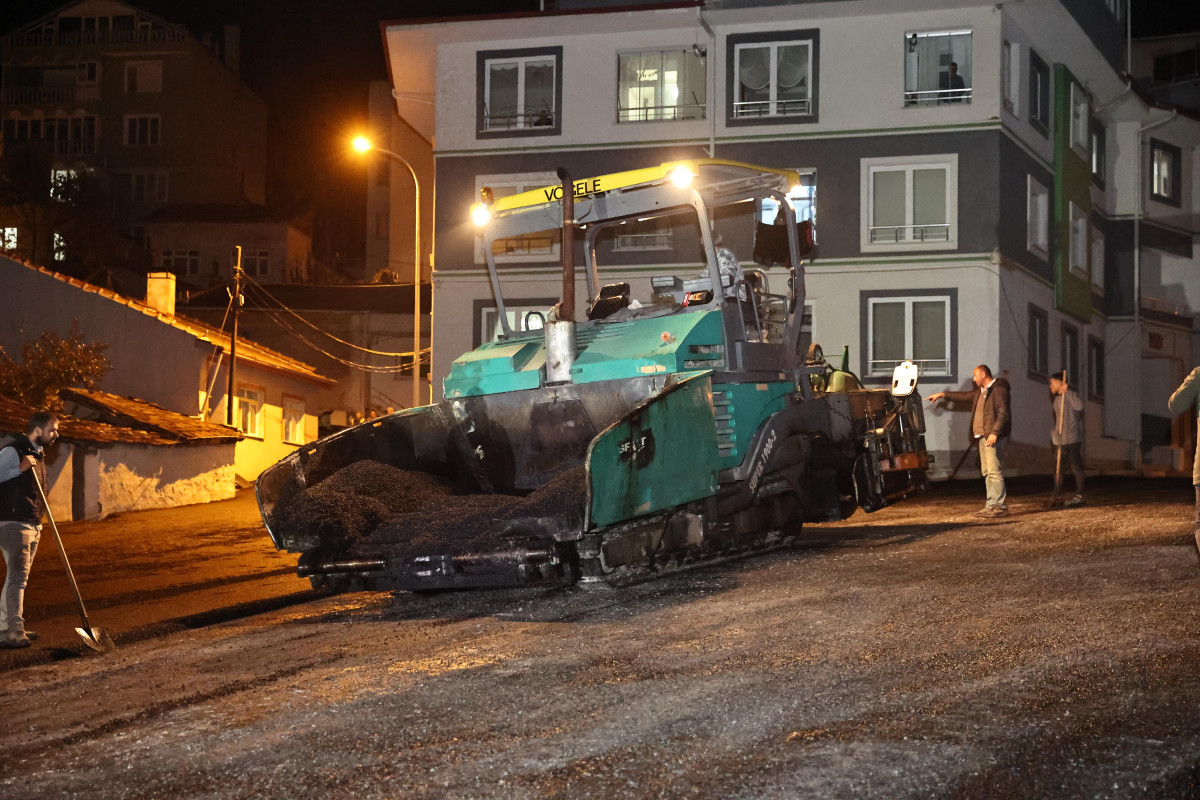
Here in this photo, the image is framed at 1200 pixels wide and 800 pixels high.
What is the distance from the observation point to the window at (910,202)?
26344 mm

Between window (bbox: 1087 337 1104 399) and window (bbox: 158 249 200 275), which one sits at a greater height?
window (bbox: 158 249 200 275)

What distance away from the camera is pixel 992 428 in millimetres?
Answer: 14062

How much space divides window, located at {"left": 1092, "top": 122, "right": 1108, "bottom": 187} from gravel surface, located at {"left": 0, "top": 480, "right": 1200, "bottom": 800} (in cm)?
2587

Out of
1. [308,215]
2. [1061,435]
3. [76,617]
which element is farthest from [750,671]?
[308,215]

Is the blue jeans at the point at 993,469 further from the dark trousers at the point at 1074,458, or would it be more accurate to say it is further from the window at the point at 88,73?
the window at the point at 88,73

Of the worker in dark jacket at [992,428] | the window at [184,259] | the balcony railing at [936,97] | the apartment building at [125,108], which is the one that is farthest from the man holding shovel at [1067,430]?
the apartment building at [125,108]

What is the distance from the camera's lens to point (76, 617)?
10281 mm

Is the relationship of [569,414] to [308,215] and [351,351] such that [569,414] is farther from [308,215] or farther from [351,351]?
[308,215]

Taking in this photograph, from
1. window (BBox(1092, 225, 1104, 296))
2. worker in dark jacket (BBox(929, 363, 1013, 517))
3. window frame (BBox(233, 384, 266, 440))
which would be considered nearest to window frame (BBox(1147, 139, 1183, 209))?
window (BBox(1092, 225, 1104, 296))

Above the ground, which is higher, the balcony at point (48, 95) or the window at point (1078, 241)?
the balcony at point (48, 95)

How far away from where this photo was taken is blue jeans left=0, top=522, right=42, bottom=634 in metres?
8.80

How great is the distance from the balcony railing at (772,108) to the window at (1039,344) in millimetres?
6921

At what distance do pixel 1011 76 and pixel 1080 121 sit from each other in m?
5.37

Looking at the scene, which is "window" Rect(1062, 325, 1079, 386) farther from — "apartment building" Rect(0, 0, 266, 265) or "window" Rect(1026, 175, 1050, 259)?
"apartment building" Rect(0, 0, 266, 265)
